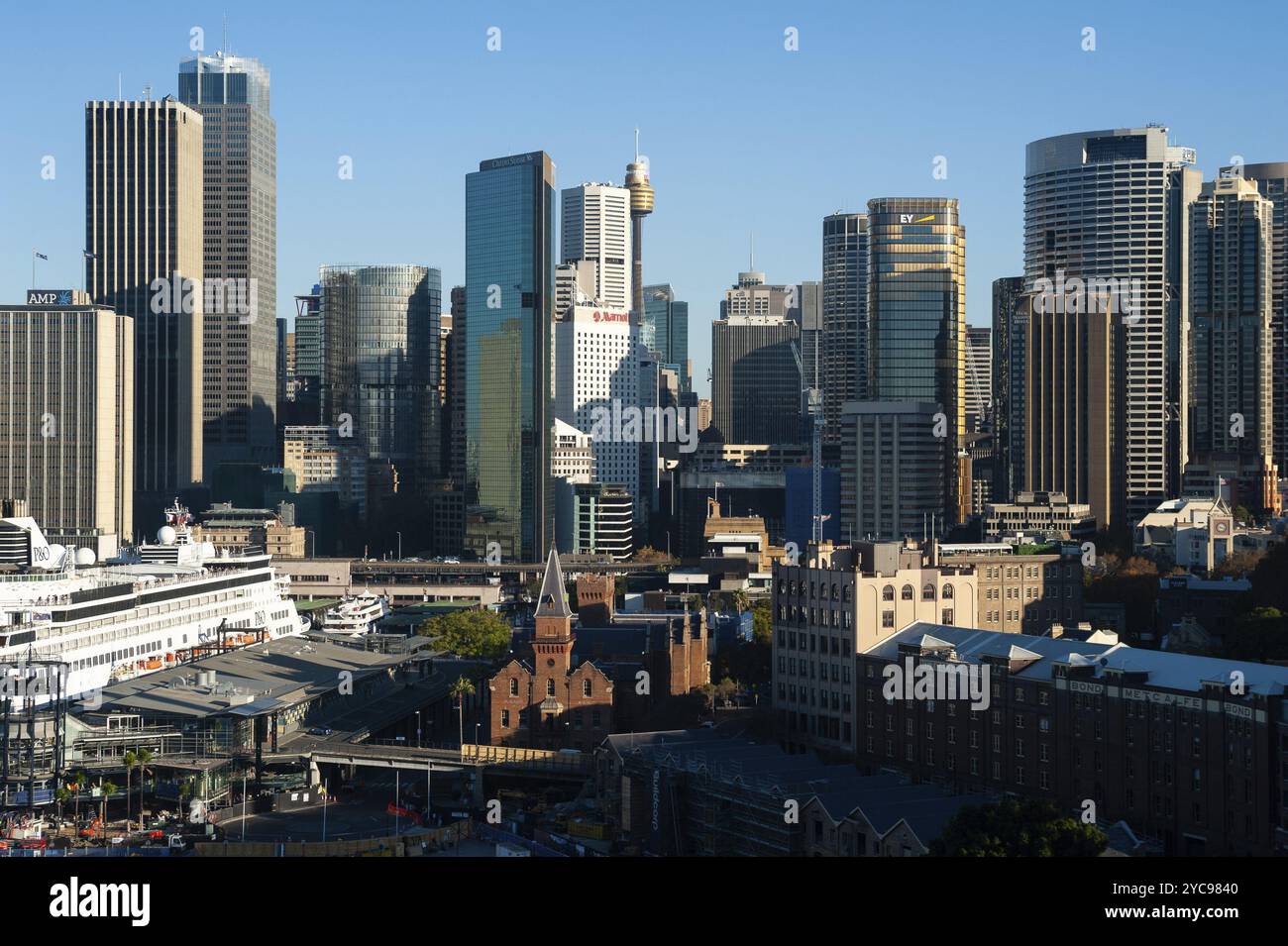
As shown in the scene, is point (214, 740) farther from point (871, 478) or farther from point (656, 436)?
point (656, 436)

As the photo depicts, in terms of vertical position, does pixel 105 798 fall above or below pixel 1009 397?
below

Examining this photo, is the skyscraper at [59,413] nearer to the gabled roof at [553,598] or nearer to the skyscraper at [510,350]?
the skyscraper at [510,350]

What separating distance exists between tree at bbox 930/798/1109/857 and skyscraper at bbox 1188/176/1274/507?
137 metres

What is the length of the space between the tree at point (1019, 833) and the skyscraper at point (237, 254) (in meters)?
149

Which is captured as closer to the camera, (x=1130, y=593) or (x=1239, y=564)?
(x=1130, y=593)

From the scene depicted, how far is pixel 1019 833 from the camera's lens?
116ft

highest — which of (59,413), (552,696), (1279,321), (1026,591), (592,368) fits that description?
(1279,321)

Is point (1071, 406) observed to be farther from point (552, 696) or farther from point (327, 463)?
point (552, 696)

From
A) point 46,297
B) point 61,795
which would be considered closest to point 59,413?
point 46,297

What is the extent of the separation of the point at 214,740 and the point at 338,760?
4.09 m

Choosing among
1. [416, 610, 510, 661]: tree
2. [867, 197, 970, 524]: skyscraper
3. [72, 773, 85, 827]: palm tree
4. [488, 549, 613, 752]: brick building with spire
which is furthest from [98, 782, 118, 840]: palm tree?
[867, 197, 970, 524]: skyscraper

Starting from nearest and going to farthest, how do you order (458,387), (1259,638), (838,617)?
(838,617)
(1259,638)
(458,387)

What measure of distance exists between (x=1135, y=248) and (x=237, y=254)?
9247 cm

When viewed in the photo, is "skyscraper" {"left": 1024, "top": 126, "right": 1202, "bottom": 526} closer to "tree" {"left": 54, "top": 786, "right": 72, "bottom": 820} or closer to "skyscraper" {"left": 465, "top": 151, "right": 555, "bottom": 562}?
"skyscraper" {"left": 465, "top": 151, "right": 555, "bottom": 562}
